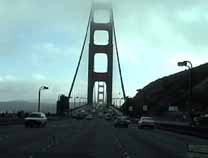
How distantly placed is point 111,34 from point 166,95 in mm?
25058

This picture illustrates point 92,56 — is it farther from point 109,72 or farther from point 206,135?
point 206,135

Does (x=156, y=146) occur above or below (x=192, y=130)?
below

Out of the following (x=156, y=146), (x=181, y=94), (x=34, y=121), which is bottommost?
(x=156, y=146)

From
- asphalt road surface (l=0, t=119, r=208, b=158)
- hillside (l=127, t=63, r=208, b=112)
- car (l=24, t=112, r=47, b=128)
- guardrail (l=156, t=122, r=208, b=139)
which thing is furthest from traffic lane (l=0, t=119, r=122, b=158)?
hillside (l=127, t=63, r=208, b=112)

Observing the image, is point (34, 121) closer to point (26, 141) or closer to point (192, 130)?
point (192, 130)

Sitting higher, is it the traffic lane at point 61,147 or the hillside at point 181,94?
the hillside at point 181,94

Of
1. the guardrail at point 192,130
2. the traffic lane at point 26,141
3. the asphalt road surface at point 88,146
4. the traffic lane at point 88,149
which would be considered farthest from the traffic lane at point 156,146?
the guardrail at point 192,130

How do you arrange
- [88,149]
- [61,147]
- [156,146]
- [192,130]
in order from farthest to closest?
[192,130] < [156,146] < [61,147] < [88,149]

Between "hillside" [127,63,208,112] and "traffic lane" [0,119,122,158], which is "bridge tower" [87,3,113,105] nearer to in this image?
"hillside" [127,63,208,112]

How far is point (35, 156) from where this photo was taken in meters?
17.8

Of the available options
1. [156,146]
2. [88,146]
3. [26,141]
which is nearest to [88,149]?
[88,146]

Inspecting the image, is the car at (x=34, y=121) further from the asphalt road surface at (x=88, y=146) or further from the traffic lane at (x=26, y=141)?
the asphalt road surface at (x=88, y=146)

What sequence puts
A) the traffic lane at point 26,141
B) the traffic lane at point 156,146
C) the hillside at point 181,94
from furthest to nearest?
the hillside at point 181,94
the traffic lane at point 26,141
the traffic lane at point 156,146

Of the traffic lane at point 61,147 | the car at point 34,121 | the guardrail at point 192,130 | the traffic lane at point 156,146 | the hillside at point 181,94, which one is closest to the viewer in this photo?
the traffic lane at point 61,147
